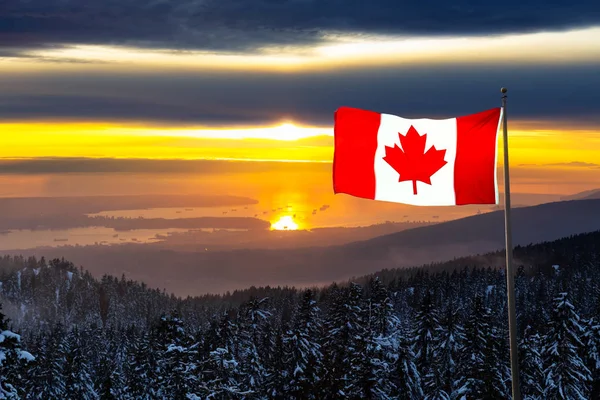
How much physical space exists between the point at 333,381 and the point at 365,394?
11.6 ft

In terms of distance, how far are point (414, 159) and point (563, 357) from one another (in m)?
41.5

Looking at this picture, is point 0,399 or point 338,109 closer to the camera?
point 338,109

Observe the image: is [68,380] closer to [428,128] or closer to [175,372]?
[175,372]

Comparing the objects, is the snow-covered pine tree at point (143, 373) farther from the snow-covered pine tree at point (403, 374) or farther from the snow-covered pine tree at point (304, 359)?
the snow-covered pine tree at point (403, 374)

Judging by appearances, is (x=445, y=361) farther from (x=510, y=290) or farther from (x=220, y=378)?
(x=510, y=290)

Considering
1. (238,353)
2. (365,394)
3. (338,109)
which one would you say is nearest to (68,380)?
(238,353)

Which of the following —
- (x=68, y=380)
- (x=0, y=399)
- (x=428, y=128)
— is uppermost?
(x=428, y=128)

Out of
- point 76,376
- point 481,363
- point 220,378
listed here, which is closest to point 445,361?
point 481,363

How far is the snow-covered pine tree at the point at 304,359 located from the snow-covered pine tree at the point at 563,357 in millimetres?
16244

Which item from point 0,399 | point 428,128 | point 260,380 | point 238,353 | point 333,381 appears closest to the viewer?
point 428,128

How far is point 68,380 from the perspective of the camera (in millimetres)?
87438

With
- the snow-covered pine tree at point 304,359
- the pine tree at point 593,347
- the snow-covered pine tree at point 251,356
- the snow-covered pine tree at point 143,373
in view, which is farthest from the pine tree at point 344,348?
the pine tree at point 593,347

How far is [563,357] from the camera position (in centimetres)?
5912

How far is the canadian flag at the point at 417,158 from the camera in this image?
2131cm
